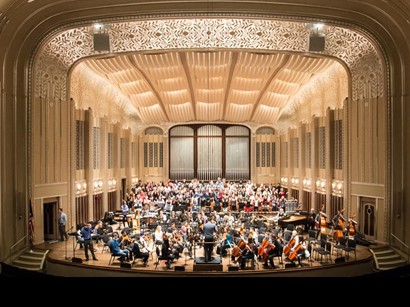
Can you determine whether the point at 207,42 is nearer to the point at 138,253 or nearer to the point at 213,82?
the point at 138,253

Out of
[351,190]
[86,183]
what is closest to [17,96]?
[86,183]

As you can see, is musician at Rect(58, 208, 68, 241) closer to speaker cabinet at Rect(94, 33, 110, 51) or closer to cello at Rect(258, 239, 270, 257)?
speaker cabinet at Rect(94, 33, 110, 51)

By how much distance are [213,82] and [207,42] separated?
8.02m

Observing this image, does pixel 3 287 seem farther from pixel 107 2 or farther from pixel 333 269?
pixel 107 2

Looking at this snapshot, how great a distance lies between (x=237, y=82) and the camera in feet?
72.6

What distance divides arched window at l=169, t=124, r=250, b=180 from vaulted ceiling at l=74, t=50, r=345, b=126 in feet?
4.11

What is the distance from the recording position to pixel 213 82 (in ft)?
73.5

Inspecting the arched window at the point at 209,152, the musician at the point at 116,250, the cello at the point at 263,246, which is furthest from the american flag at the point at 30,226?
the arched window at the point at 209,152

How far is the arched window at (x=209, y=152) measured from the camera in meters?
30.3

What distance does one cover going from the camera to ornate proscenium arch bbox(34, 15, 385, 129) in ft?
44.3

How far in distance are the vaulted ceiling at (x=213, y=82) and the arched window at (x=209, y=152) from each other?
1.25 metres

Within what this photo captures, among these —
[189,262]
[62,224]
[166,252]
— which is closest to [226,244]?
[189,262]

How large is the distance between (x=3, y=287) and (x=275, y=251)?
22.7ft

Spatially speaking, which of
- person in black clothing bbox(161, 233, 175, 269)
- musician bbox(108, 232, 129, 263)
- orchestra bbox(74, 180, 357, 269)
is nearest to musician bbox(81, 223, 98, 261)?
orchestra bbox(74, 180, 357, 269)
